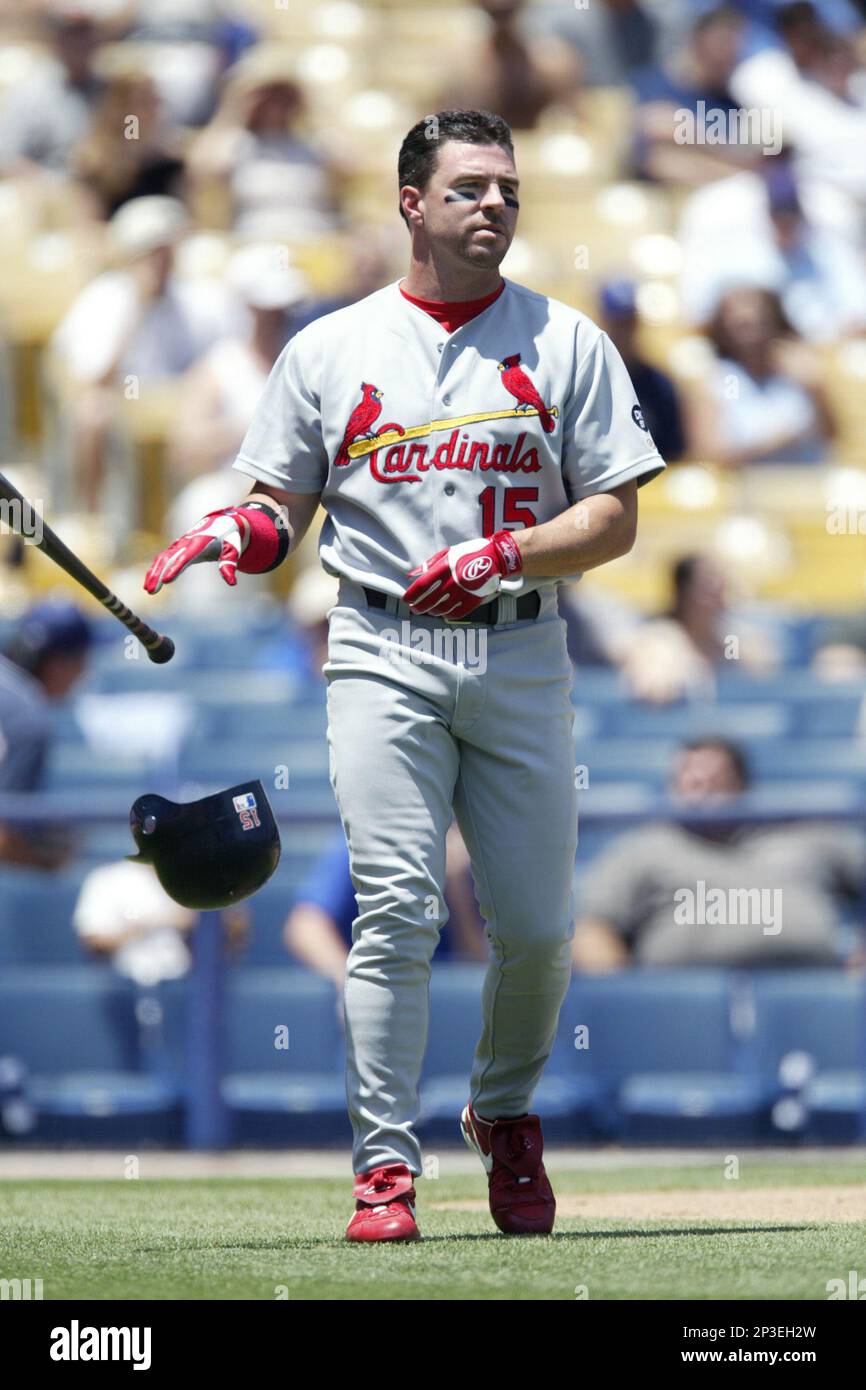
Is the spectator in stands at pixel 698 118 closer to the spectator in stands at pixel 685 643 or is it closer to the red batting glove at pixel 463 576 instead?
the spectator in stands at pixel 685 643

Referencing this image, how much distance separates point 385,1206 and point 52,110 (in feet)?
32.2

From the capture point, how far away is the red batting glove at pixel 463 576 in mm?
3809

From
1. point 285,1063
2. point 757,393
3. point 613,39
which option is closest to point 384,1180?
point 285,1063

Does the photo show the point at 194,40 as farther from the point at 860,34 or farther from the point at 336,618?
the point at 336,618

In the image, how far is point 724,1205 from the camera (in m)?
4.86

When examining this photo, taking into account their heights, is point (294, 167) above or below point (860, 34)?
below

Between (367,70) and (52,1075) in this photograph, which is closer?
(52,1075)

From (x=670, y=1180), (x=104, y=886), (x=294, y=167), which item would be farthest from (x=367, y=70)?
(x=670, y=1180)

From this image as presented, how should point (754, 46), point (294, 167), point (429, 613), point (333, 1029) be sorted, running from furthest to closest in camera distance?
point (754, 46)
point (294, 167)
point (333, 1029)
point (429, 613)

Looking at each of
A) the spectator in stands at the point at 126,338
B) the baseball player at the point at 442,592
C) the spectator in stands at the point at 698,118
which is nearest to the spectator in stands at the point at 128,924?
the baseball player at the point at 442,592

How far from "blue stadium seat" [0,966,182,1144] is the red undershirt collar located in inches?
131

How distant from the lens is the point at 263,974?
275 inches

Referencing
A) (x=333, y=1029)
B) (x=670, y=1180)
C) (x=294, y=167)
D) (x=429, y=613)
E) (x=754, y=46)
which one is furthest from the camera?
(x=754, y=46)

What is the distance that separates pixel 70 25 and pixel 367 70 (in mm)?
1785
